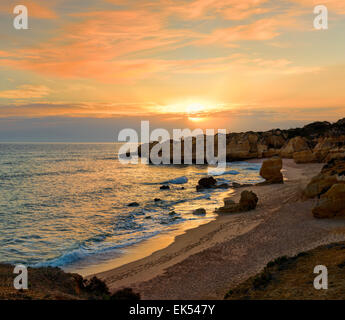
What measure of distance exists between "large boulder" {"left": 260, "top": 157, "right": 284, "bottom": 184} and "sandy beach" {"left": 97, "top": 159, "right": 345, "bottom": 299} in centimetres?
1585

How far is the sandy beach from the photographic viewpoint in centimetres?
1041

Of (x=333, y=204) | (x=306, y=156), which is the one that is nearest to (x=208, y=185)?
(x=333, y=204)

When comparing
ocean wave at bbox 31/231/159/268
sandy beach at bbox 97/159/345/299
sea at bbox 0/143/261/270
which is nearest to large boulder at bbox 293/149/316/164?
sea at bbox 0/143/261/270

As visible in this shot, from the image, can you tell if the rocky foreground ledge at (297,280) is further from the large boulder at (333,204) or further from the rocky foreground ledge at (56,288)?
the large boulder at (333,204)

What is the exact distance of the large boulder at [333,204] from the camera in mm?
16422

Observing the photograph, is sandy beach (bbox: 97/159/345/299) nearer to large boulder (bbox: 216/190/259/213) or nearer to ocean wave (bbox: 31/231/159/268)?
large boulder (bbox: 216/190/259/213)

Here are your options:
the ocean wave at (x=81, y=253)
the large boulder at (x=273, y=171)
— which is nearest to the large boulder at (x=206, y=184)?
the large boulder at (x=273, y=171)

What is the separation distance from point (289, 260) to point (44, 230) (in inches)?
636

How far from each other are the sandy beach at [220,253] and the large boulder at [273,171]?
52.0ft

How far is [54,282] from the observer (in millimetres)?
9562
